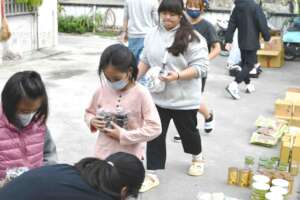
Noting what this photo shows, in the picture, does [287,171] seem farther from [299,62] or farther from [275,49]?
[299,62]

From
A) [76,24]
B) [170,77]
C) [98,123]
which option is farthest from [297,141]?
[76,24]

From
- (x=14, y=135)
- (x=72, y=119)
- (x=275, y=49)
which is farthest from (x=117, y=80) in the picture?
(x=275, y=49)

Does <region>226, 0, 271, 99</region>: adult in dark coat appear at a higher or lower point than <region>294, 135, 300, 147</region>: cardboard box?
higher

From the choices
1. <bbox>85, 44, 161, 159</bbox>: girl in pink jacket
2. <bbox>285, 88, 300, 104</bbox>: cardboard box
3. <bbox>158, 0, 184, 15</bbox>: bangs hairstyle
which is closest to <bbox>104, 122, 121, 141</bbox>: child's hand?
<bbox>85, 44, 161, 159</bbox>: girl in pink jacket

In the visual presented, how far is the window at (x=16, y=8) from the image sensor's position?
401 inches

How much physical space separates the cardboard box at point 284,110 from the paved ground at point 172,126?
37 centimetres

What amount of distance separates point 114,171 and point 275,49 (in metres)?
8.52

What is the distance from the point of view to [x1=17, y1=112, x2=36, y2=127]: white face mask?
281cm

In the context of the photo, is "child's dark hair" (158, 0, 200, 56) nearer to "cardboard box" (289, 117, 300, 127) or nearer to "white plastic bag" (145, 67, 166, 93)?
"white plastic bag" (145, 67, 166, 93)

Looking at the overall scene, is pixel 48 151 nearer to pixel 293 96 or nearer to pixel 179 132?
pixel 179 132

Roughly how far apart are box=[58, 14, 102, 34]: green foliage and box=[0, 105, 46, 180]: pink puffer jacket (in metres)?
12.1

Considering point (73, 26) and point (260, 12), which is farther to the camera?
point (73, 26)

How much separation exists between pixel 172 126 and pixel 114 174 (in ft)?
13.9

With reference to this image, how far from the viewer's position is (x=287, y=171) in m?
4.66
